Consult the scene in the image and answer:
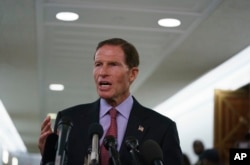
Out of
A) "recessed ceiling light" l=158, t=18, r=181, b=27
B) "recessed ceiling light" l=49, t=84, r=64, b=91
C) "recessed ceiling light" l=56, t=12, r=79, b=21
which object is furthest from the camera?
"recessed ceiling light" l=49, t=84, r=64, b=91

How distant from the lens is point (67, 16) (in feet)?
14.8

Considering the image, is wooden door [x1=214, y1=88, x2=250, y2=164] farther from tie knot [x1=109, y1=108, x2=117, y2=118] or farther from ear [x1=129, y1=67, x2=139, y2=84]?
tie knot [x1=109, y1=108, x2=117, y2=118]

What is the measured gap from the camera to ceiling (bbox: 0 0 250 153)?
4.27 m

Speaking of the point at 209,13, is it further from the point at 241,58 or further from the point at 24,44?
the point at 241,58

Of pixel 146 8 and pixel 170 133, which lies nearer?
pixel 170 133

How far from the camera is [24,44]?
535 centimetres

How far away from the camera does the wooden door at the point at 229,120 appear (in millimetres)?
7121

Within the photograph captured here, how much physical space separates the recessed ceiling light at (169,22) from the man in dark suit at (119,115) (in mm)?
2618

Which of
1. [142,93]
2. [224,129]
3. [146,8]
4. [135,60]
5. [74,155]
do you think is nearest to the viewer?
[74,155]

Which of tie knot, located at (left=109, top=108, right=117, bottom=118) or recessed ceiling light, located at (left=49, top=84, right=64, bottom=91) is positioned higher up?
recessed ceiling light, located at (left=49, top=84, right=64, bottom=91)

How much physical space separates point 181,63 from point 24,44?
1.93 metres

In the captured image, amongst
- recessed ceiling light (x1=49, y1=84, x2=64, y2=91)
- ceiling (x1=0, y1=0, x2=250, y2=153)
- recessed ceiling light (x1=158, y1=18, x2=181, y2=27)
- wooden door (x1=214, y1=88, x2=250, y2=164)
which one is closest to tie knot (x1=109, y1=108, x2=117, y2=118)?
ceiling (x1=0, y1=0, x2=250, y2=153)

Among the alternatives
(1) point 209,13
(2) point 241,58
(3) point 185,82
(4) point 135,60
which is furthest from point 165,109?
(4) point 135,60

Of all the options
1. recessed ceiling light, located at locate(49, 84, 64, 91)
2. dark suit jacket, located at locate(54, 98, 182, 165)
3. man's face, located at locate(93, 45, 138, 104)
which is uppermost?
recessed ceiling light, located at locate(49, 84, 64, 91)
